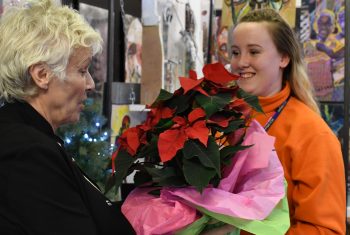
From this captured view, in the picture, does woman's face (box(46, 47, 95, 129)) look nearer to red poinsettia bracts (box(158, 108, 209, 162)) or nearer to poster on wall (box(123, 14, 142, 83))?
red poinsettia bracts (box(158, 108, 209, 162))

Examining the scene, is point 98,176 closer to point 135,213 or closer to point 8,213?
point 135,213

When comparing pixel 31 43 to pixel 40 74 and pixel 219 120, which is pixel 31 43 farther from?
pixel 219 120

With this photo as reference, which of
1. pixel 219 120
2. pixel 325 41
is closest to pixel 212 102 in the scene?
pixel 219 120

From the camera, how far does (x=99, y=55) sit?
2877 millimetres

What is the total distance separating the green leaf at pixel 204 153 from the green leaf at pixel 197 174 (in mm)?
15

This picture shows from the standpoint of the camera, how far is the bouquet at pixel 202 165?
4.36 feet

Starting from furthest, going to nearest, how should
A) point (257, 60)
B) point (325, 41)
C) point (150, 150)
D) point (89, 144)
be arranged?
point (325, 41) → point (89, 144) → point (257, 60) → point (150, 150)

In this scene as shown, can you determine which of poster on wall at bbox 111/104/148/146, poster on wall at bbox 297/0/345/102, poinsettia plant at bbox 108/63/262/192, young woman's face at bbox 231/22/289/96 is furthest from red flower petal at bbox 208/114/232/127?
poster on wall at bbox 297/0/345/102

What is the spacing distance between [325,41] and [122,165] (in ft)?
9.40

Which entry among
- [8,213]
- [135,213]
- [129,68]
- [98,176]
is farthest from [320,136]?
[129,68]

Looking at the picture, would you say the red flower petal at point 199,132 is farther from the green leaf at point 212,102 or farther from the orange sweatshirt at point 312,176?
the orange sweatshirt at point 312,176

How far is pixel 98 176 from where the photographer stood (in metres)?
2.43

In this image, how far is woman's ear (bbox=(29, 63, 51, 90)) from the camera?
4.44 feet

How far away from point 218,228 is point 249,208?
131mm
